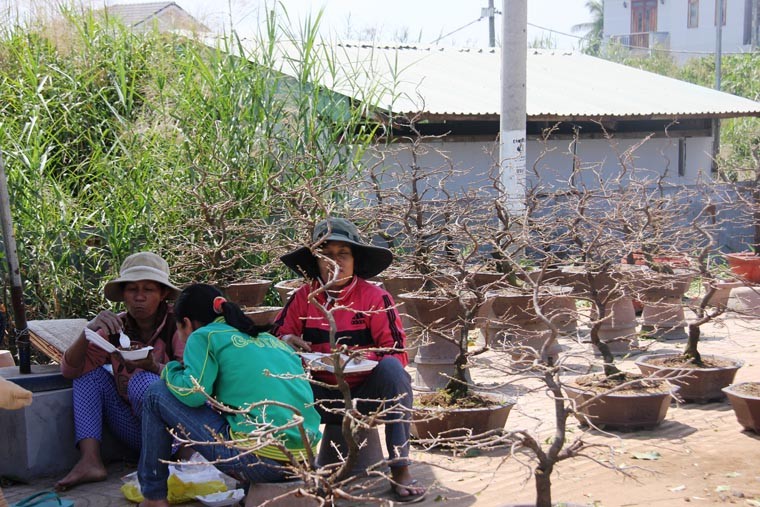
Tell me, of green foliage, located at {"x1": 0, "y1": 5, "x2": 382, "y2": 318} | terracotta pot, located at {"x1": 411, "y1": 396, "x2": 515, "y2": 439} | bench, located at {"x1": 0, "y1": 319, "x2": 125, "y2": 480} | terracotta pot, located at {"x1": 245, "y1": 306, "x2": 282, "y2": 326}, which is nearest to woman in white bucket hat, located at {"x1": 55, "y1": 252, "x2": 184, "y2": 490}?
bench, located at {"x1": 0, "y1": 319, "x2": 125, "y2": 480}

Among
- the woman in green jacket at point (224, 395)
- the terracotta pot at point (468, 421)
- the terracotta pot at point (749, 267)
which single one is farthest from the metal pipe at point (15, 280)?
the terracotta pot at point (749, 267)

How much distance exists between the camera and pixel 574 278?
8883 millimetres

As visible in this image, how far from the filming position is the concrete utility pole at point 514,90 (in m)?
9.73

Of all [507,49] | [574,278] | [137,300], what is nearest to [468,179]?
[507,49]

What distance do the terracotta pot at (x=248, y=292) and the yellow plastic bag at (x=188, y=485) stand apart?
300 cm

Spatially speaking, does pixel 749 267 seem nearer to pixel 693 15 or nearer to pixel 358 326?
pixel 358 326

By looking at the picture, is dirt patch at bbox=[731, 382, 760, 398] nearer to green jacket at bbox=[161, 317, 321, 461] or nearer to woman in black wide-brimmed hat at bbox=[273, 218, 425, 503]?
woman in black wide-brimmed hat at bbox=[273, 218, 425, 503]

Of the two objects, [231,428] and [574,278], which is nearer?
[231,428]

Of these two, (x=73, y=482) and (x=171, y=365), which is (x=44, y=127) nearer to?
(x=73, y=482)

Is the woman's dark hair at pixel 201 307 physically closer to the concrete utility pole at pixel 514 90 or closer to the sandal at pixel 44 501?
the sandal at pixel 44 501

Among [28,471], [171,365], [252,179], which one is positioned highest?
[252,179]

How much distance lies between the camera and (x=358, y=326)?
4691mm

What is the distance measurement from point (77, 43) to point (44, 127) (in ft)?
5.32

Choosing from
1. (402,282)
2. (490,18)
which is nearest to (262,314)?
(402,282)
